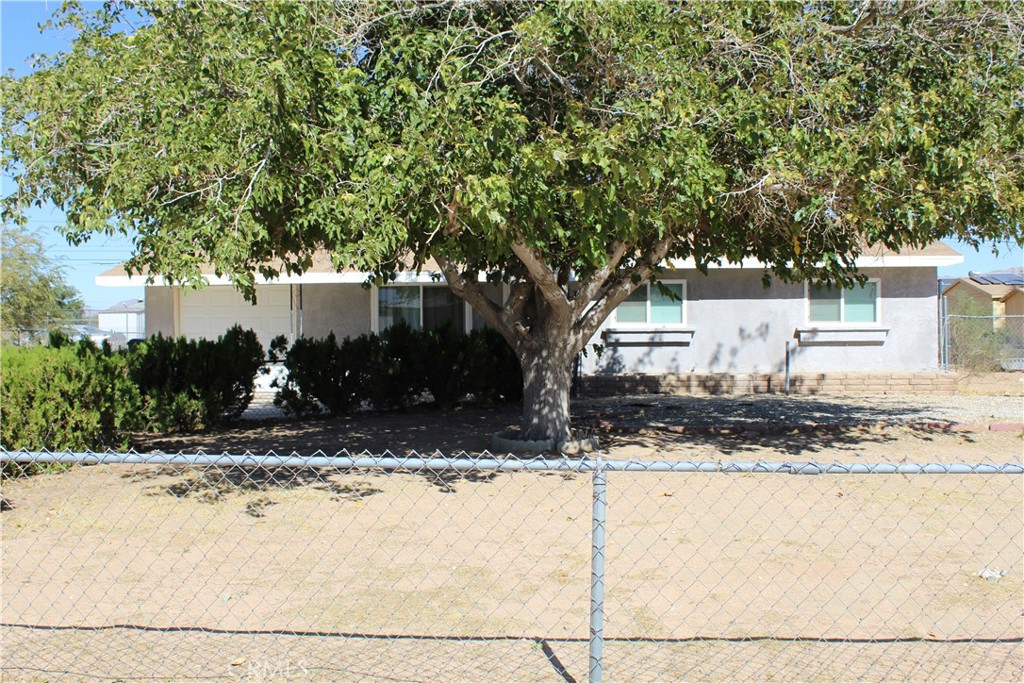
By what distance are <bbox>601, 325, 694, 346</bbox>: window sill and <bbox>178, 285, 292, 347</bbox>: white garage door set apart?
22.8 ft

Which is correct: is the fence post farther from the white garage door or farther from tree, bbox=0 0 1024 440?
the white garage door

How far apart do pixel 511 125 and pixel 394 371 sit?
304 inches

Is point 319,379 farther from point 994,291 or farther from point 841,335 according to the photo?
point 994,291

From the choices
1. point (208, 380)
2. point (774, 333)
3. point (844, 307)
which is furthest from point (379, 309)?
point (844, 307)

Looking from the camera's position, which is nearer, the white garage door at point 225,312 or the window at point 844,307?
the window at point 844,307

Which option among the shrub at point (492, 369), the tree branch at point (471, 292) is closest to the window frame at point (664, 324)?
the shrub at point (492, 369)

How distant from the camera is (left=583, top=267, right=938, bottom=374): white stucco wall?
60.6 feet

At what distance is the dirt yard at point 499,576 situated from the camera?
15.5ft

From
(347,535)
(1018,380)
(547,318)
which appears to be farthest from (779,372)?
(347,535)

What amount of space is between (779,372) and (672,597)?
13.4m

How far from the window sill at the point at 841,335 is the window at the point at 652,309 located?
2.41m

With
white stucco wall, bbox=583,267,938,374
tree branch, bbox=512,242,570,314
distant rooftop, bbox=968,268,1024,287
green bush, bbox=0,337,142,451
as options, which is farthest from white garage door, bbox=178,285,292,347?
distant rooftop, bbox=968,268,1024,287

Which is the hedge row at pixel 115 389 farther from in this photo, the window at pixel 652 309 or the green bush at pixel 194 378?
the window at pixel 652 309

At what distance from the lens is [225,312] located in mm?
19953
